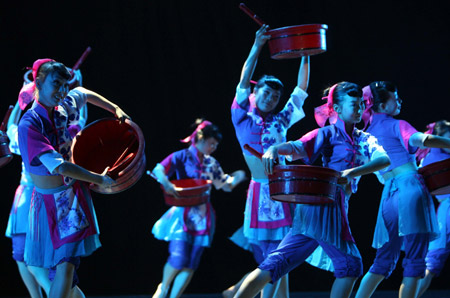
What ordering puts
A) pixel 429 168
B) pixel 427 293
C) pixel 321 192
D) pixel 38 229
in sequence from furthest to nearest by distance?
pixel 427 293
pixel 429 168
pixel 38 229
pixel 321 192

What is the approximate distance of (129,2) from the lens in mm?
5086

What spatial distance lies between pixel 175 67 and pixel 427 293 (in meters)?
2.98

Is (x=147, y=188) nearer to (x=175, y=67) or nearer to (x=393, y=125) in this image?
(x=175, y=67)

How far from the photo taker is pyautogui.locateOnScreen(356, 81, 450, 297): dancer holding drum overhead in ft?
10.9

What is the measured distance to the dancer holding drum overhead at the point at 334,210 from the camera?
2676 millimetres

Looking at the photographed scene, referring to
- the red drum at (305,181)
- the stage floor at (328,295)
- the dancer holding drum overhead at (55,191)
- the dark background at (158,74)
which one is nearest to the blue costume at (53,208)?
the dancer holding drum overhead at (55,191)

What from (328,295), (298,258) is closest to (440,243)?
(328,295)

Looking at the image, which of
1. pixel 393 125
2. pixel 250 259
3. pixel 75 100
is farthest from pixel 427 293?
pixel 75 100

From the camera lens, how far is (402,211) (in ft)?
11.1

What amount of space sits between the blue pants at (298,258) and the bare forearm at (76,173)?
863 millimetres

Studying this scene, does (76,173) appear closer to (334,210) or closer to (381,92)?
(334,210)

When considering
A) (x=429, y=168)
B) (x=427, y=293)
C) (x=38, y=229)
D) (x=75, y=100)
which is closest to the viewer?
(x=38, y=229)

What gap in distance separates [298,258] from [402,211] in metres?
0.98

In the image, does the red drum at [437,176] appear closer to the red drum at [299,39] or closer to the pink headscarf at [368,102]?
the pink headscarf at [368,102]
